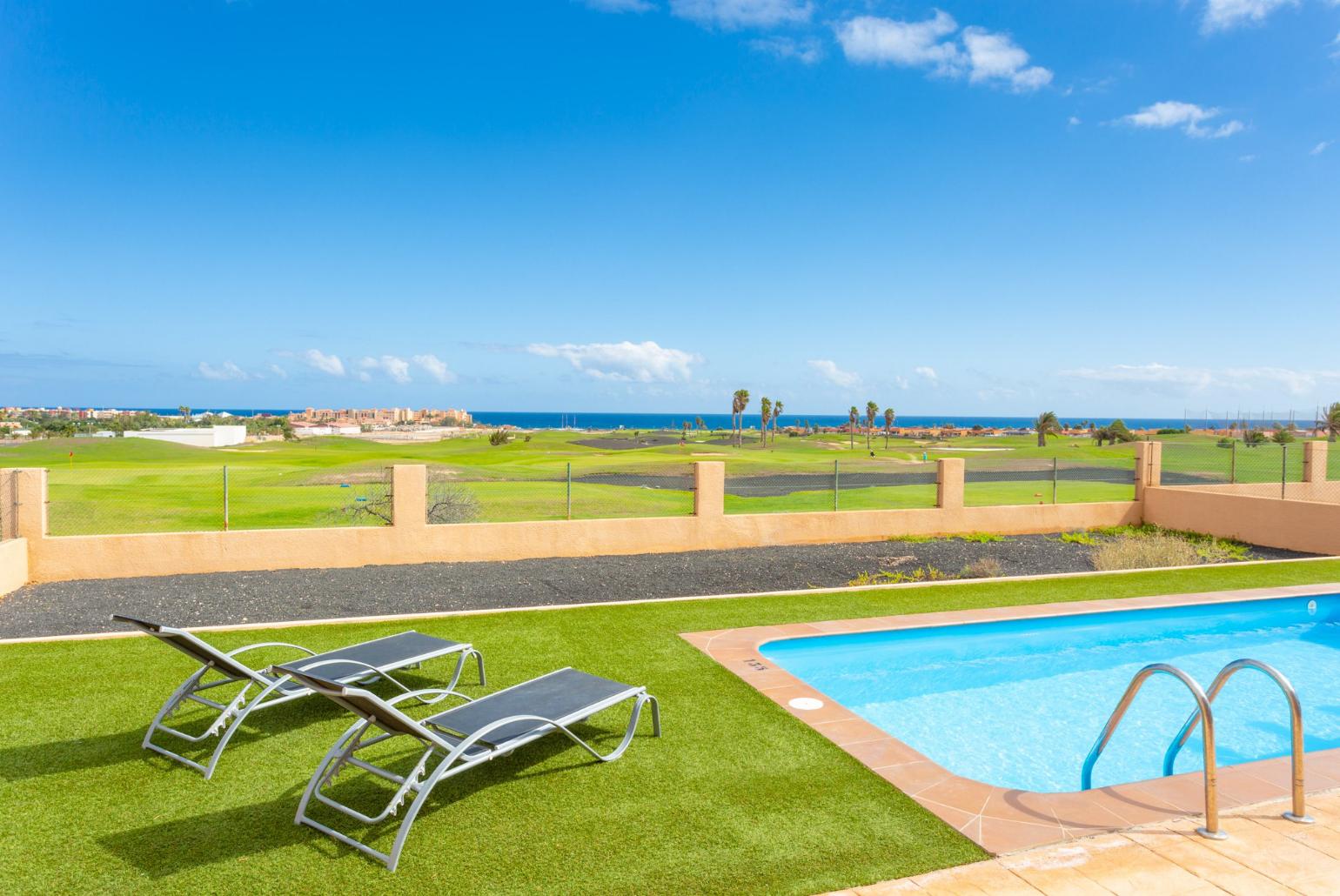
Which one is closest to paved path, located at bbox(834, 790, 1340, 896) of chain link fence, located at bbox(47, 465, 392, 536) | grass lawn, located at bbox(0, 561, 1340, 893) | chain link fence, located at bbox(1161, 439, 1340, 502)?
grass lawn, located at bbox(0, 561, 1340, 893)

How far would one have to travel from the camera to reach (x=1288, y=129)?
62.6ft

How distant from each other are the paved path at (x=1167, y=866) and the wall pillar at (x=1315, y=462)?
1843cm

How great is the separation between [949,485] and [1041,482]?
40.6ft

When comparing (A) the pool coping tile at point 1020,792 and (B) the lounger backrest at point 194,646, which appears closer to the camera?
(A) the pool coping tile at point 1020,792

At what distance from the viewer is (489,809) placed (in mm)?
4246

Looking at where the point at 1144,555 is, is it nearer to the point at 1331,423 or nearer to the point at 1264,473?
the point at 1264,473

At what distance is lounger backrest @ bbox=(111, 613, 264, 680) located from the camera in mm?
4582

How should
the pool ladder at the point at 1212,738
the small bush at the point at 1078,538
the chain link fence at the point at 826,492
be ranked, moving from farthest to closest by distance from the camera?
the chain link fence at the point at 826,492 < the small bush at the point at 1078,538 < the pool ladder at the point at 1212,738

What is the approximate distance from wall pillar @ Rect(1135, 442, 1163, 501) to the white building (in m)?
43.4

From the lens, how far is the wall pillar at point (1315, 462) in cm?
1806

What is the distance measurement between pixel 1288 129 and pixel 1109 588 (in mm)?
16153

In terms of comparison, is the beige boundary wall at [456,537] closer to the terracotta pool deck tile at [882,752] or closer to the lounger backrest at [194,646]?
the lounger backrest at [194,646]

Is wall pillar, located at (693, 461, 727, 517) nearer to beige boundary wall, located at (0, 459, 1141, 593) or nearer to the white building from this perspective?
beige boundary wall, located at (0, 459, 1141, 593)

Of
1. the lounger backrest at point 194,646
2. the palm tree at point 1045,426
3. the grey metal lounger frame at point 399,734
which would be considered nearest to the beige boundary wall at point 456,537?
the lounger backrest at point 194,646
